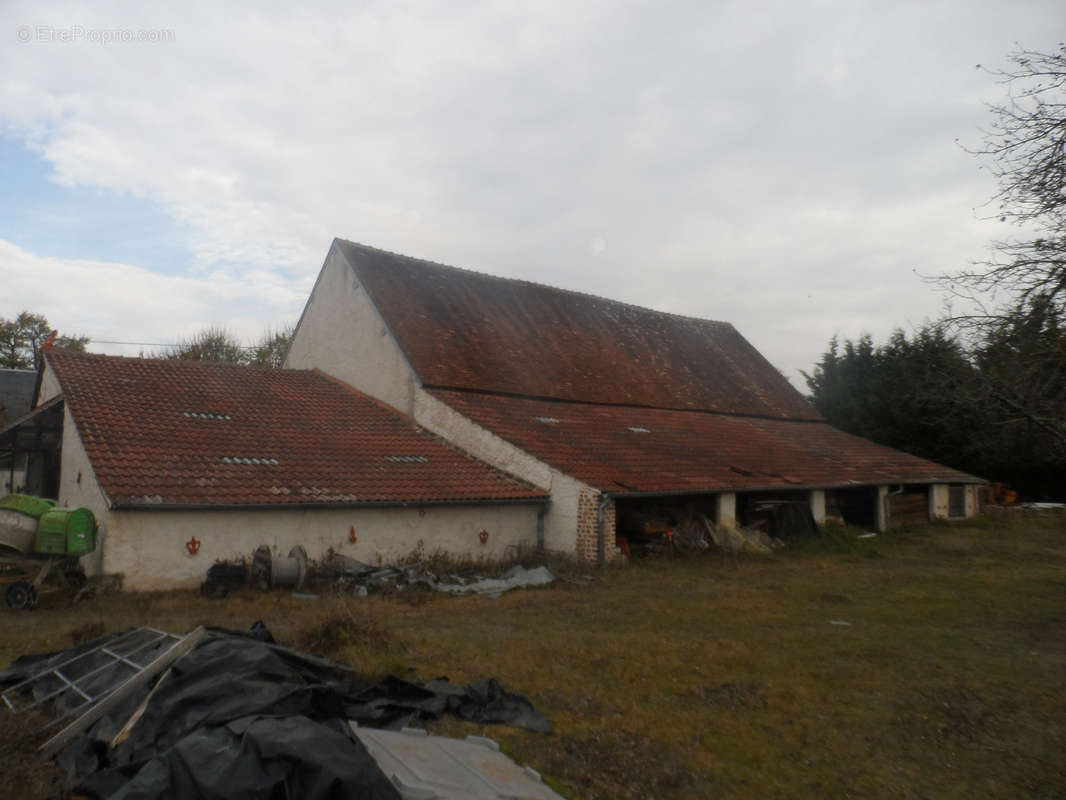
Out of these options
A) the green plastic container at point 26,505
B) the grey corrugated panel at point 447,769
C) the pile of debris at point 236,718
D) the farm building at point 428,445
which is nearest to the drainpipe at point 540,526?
the farm building at point 428,445

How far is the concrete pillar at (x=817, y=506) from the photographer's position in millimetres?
18297

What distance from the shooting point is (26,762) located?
438 cm

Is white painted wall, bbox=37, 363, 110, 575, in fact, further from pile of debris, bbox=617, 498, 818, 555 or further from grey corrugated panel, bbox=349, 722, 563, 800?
pile of debris, bbox=617, 498, 818, 555

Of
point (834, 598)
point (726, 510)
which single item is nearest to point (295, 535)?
point (834, 598)

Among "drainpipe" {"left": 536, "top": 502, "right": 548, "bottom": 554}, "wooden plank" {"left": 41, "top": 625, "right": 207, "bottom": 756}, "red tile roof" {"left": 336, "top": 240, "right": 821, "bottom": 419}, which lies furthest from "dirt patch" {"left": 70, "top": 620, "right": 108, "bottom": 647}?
"red tile roof" {"left": 336, "top": 240, "right": 821, "bottom": 419}

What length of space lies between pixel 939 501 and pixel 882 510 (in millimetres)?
3683

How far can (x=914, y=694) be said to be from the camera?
7.02m

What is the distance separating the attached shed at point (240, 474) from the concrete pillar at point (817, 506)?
7363mm

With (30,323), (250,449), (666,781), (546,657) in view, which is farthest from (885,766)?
(30,323)

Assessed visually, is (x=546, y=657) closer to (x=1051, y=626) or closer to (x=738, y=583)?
(x=738, y=583)

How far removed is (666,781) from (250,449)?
10.6 meters

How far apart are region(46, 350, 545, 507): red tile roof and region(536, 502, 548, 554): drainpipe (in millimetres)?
449

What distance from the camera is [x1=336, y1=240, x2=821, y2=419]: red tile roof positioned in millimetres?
19172

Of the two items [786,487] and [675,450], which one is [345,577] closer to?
[675,450]
